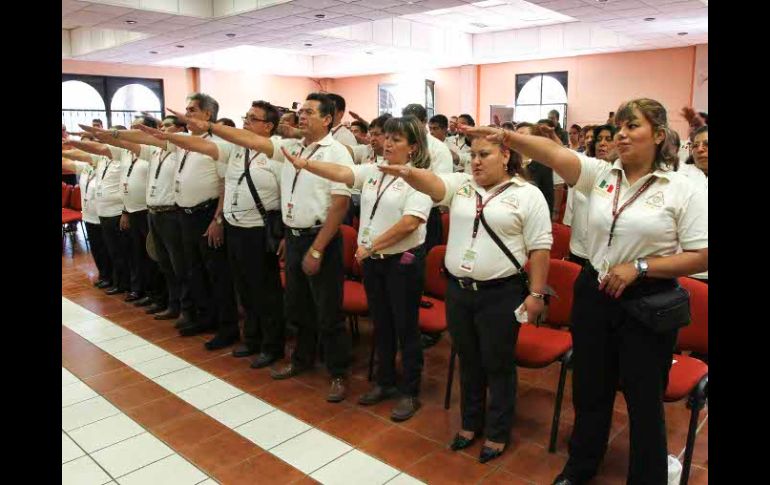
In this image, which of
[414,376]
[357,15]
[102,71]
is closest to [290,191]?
[414,376]

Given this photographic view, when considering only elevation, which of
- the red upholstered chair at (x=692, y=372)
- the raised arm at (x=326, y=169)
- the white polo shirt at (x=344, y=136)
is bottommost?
the red upholstered chair at (x=692, y=372)

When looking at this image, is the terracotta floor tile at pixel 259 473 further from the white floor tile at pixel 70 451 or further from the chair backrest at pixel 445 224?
the chair backrest at pixel 445 224

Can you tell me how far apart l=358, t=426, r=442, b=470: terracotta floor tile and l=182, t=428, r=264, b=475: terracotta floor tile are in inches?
21.6

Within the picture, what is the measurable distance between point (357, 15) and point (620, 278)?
691 centimetres

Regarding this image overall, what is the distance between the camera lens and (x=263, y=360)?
150 inches

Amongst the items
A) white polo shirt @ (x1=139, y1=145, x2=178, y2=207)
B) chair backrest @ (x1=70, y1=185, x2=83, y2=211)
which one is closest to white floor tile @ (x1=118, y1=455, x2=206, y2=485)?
white polo shirt @ (x1=139, y1=145, x2=178, y2=207)

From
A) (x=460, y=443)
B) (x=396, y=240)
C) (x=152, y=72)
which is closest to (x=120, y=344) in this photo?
(x=396, y=240)

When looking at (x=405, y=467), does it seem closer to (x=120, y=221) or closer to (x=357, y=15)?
(x=120, y=221)

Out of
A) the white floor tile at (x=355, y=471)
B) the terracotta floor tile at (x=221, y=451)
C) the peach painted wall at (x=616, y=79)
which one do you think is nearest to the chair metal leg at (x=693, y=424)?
the white floor tile at (x=355, y=471)

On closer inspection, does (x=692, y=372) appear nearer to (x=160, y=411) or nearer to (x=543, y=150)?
(x=543, y=150)

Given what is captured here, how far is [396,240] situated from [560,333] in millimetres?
959

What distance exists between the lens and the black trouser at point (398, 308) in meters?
2.95

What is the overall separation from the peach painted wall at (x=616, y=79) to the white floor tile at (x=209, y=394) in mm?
9485
